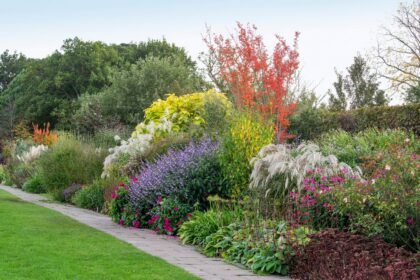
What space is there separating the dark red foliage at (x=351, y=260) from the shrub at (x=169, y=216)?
11.5ft

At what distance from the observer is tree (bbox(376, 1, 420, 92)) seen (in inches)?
1300

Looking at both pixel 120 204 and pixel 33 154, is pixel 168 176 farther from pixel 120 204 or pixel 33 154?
pixel 33 154

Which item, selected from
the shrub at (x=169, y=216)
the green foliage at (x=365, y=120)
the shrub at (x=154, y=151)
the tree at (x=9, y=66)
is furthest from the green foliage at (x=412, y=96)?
the tree at (x=9, y=66)

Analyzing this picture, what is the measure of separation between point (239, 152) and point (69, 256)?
12.0 ft

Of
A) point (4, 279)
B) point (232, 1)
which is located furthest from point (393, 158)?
point (232, 1)

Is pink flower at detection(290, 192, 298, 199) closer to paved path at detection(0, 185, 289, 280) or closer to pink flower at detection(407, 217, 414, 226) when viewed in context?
paved path at detection(0, 185, 289, 280)

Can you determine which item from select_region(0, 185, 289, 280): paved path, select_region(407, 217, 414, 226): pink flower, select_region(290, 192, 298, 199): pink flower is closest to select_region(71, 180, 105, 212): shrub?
select_region(0, 185, 289, 280): paved path

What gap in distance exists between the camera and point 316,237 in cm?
677

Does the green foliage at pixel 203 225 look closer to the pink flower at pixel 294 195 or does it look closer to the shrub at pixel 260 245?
the shrub at pixel 260 245

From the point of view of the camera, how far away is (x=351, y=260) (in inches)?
234

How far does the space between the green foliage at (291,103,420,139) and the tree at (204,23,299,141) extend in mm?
911

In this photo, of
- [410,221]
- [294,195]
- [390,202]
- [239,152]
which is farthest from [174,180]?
[410,221]

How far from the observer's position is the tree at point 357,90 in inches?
1478

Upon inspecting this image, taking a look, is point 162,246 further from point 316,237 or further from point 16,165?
point 16,165
